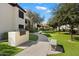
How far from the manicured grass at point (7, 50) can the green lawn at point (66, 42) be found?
39.8 inches

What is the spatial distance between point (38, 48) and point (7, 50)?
2.89ft

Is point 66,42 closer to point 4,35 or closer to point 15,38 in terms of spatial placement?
point 15,38

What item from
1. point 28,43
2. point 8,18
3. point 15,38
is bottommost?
point 28,43

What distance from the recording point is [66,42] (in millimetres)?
6035

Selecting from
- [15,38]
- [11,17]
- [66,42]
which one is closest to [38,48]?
[15,38]

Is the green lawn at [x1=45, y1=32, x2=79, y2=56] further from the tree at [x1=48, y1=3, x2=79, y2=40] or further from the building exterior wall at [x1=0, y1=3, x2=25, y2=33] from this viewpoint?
the building exterior wall at [x1=0, y1=3, x2=25, y2=33]

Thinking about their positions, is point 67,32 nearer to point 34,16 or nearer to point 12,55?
point 34,16

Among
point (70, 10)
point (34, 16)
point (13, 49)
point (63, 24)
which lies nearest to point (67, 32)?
point (63, 24)

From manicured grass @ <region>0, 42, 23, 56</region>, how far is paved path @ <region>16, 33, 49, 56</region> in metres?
0.14

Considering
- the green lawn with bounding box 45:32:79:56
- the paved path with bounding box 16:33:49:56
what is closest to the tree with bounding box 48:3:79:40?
the green lawn with bounding box 45:32:79:56

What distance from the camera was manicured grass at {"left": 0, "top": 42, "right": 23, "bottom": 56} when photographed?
581 cm

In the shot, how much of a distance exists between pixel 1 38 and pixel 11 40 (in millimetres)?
293

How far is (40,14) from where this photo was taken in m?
5.98

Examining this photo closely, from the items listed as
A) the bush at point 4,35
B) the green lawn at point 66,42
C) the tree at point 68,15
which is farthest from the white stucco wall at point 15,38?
the tree at point 68,15
